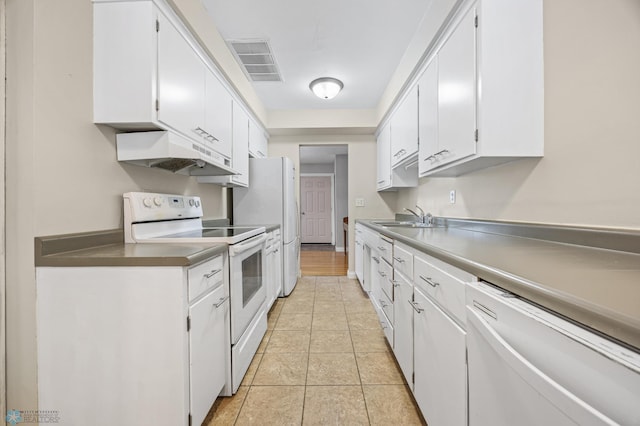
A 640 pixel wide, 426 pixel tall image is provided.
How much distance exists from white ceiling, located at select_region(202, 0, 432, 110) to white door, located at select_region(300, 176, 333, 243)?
16.2ft

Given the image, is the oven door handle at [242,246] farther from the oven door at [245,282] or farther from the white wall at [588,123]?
the white wall at [588,123]

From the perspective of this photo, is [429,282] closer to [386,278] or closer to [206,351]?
[386,278]

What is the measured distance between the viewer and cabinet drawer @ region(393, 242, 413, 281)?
141 centimetres

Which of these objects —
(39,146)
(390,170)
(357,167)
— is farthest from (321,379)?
(357,167)

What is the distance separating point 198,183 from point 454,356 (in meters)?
2.29

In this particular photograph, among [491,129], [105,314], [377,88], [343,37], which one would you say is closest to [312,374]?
[105,314]

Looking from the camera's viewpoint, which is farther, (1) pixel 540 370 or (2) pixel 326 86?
(2) pixel 326 86

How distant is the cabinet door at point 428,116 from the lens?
1.86 metres

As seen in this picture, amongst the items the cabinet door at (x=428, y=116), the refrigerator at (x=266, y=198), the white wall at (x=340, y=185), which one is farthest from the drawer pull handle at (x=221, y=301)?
the white wall at (x=340, y=185)

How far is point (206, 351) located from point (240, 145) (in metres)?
2.02

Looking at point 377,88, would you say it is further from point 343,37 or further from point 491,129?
point 491,129

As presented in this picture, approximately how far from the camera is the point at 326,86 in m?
2.98

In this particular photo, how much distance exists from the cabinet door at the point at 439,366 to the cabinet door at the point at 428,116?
1058mm

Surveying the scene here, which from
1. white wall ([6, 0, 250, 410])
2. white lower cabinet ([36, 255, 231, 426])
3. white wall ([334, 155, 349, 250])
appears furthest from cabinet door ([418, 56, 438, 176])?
white wall ([334, 155, 349, 250])
